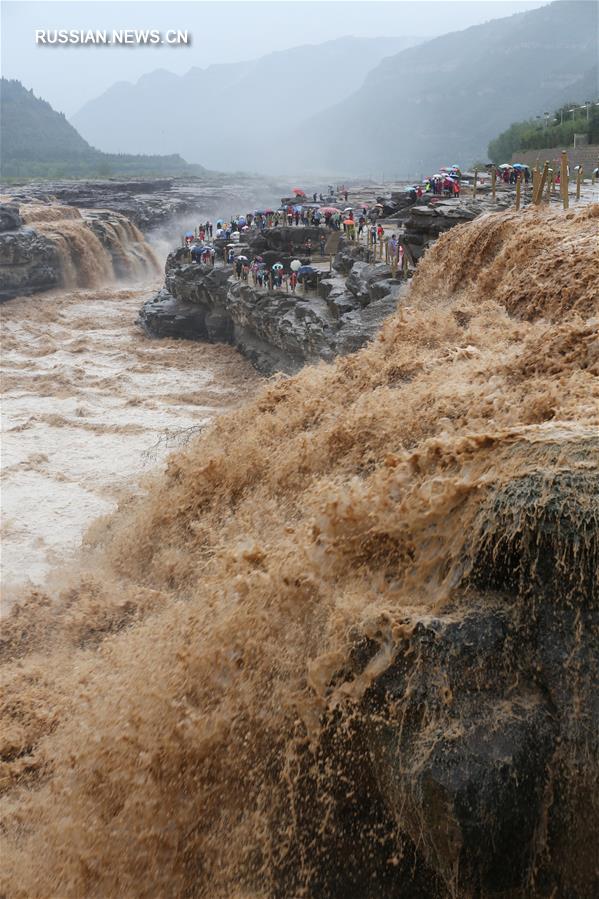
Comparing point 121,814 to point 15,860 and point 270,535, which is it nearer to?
point 15,860

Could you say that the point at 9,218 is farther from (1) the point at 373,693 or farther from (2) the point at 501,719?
(2) the point at 501,719

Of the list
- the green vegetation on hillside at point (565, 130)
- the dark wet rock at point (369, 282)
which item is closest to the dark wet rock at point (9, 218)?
the dark wet rock at point (369, 282)

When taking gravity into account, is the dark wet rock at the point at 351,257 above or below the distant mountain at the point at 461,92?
below

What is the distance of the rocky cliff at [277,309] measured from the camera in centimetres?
1274

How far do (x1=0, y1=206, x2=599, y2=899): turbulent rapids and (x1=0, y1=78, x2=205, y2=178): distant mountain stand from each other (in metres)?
65.0

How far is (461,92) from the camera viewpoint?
117750 millimetres

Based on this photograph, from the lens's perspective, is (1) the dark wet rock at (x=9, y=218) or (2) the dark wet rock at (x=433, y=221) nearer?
(2) the dark wet rock at (x=433, y=221)

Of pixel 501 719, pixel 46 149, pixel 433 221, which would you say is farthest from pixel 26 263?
pixel 46 149

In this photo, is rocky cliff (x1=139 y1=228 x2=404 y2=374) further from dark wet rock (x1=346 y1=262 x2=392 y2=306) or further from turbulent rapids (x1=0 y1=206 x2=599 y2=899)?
turbulent rapids (x1=0 y1=206 x2=599 y2=899)

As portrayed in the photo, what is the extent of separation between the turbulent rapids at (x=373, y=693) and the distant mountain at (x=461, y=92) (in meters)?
82.9

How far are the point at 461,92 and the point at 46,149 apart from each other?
7004 cm

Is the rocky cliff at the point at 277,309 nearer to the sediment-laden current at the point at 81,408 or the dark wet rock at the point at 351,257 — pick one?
the dark wet rock at the point at 351,257

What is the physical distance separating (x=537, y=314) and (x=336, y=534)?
401cm

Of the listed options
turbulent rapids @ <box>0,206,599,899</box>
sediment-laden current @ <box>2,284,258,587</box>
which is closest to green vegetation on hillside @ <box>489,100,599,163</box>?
sediment-laden current @ <box>2,284,258,587</box>
